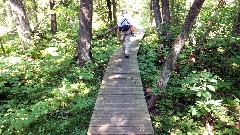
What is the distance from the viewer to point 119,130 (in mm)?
5242

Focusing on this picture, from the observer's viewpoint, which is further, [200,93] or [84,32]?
[84,32]

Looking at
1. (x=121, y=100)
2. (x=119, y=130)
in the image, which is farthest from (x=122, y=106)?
(x=119, y=130)

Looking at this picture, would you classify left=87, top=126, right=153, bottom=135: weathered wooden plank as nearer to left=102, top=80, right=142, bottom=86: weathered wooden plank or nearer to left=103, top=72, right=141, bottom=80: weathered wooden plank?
left=102, top=80, right=142, bottom=86: weathered wooden plank

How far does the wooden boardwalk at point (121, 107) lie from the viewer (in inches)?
208

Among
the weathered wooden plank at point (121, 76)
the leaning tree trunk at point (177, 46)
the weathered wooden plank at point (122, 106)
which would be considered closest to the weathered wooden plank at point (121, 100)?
the weathered wooden plank at point (122, 106)

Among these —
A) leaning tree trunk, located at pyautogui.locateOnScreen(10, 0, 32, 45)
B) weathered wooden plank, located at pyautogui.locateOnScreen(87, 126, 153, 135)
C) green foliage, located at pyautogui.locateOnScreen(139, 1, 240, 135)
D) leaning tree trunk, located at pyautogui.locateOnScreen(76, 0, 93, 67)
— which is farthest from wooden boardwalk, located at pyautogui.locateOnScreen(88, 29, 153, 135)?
leaning tree trunk, located at pyautogui.locateOnScreen(10, 0, 32, 45)

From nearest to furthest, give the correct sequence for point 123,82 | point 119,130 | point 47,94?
point 119,130 → point 47,94 → point 123,82

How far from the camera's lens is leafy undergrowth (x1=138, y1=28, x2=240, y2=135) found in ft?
18.9

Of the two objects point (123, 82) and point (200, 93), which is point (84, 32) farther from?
point (200, 93)

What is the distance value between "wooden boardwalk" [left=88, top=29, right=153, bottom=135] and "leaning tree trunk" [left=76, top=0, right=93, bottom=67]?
118 centimetres

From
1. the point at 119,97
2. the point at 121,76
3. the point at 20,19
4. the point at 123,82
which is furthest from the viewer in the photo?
the point at 20,19

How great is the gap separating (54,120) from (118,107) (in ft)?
5.88

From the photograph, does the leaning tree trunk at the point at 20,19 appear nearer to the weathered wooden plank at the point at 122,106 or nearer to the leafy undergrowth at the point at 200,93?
the leafy undergrowth at the point at 200,93

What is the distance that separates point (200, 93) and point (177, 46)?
149 cm
